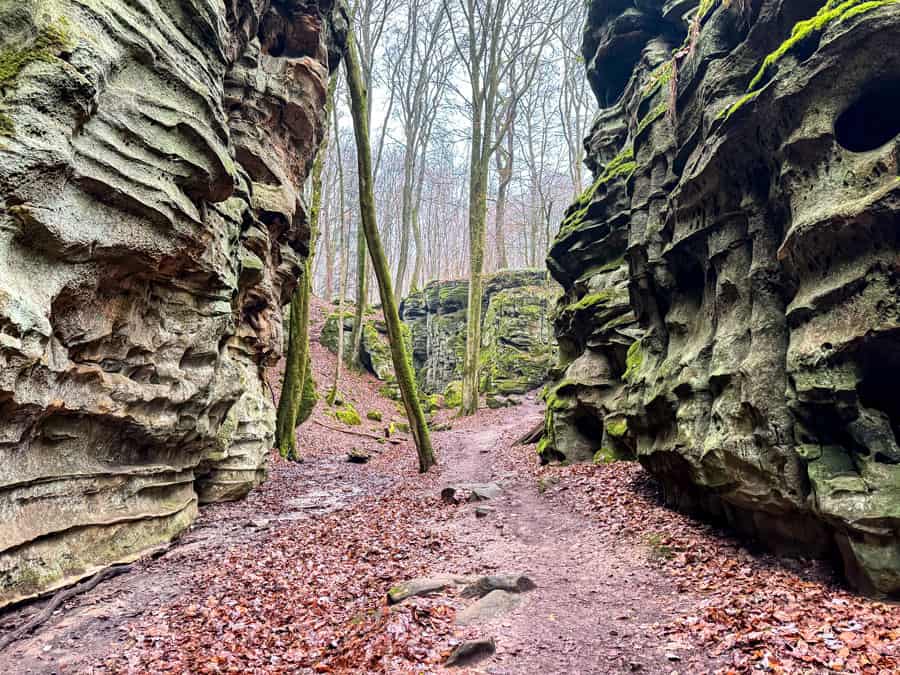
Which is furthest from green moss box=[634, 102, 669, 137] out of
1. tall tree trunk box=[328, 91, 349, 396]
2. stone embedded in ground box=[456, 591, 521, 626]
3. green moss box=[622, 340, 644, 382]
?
tall tree trunk box=[328, 91, 349, 396]

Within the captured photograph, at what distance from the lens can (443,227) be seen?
5784 centimetres

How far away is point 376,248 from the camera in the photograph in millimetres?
14047

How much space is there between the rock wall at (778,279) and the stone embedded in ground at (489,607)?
131 inches

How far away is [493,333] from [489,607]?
85.9 feet

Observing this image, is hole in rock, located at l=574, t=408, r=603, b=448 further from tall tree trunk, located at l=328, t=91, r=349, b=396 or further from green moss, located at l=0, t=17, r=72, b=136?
tall tree trunk, located at l=328, t=91, r=349, b=396

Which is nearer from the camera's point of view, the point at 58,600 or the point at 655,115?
the point at 58,600

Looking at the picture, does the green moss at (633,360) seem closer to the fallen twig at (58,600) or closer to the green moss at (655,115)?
the green moss at (655,115)

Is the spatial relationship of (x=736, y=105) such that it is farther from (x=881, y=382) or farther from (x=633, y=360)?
(x=633, y=360)

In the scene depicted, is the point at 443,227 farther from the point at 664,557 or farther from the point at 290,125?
the point at 664,557

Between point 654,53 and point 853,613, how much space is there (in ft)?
48.2

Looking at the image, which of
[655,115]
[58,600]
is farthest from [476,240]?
[58,600]

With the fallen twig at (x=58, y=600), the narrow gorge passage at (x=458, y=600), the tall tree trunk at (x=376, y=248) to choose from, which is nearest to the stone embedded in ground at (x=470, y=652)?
the narrow gorge passage at (x=458, y=600)

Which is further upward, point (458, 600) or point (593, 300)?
point (593, 300)

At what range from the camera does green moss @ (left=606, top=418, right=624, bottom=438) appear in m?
11.0
